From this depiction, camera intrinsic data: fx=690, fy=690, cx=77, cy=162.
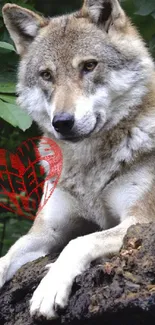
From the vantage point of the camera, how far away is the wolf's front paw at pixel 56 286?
3863mm

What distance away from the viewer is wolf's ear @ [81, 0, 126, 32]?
529 cm

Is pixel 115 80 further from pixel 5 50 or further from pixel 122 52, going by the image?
pixel 5 50

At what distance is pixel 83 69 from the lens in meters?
5.04

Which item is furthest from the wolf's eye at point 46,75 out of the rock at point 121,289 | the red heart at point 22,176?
the rock at point 121,289

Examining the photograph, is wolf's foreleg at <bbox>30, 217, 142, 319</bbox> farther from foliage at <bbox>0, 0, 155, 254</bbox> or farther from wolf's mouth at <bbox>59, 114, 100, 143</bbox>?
foliage at <bbox>0, 0, 155, 254</bbox>

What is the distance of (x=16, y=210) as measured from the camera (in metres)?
7.51

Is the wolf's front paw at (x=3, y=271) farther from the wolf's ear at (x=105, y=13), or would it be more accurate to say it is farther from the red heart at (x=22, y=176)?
the wolf's ear at (x=105, y=13)

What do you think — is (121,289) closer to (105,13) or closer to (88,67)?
(88,67)

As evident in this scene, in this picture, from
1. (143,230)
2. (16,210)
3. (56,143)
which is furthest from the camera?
(16,210)

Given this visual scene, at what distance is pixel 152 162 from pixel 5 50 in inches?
60.1

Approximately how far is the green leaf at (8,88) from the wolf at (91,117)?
56 millimetres

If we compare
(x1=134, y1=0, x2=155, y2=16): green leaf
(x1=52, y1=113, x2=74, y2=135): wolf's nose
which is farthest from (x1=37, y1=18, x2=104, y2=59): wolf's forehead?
(x1=134, y1=0, x2=155, y2=16): green leaf

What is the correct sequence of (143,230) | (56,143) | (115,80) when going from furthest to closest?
(56,143) → (115,80) → (143,230)

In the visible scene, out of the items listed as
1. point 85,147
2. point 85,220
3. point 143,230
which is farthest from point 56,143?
point 143,230
